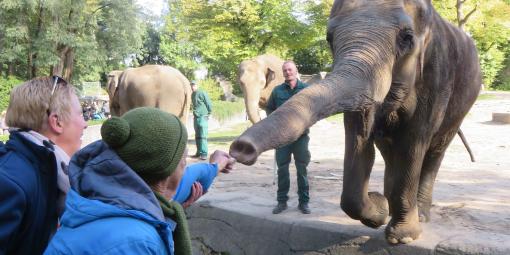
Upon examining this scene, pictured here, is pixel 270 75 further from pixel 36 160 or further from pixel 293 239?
pixel 36 160

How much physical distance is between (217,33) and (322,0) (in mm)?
6189

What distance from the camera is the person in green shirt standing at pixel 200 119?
12.1 m

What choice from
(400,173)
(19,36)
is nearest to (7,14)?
(19,36)

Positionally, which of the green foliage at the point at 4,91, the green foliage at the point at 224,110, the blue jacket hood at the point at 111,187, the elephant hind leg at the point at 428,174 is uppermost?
the blue jacket hood at the point at 111,187

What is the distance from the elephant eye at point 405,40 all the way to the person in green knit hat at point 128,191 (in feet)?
7.96

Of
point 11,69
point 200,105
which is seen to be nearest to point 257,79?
point 200,105

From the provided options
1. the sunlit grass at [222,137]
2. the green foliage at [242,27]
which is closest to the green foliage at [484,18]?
the green foliage at [242,27]

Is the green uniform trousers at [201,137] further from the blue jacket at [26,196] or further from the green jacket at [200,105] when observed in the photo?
the blue jacket at [26,196]

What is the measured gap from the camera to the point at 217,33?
2942cm

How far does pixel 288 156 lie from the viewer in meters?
6.35

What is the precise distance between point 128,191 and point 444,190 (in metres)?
6.57

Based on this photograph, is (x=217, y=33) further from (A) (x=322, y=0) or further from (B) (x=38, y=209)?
(B) (x=38, y=209)

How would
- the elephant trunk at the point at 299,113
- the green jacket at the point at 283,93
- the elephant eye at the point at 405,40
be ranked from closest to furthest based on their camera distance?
the elephant trunk at the point at 299,113
the elephant eye at the point at 405,40
the green jacket at the point at 283,93

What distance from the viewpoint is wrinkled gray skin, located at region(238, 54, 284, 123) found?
13.5 m
